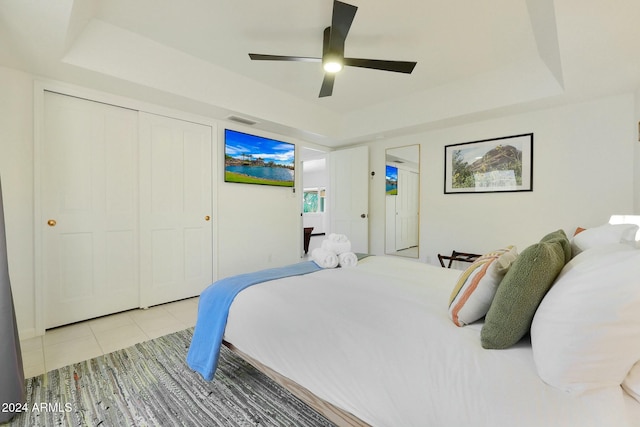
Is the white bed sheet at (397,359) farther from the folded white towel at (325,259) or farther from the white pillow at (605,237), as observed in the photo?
the white pillow at (605,237)

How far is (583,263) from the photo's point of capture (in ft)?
3.11

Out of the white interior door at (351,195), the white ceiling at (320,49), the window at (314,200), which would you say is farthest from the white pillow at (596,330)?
the window at (314,200)

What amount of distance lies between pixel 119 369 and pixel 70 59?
2.39 m

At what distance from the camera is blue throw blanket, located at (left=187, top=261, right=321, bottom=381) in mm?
1627

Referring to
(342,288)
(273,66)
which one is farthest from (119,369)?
(273,66)

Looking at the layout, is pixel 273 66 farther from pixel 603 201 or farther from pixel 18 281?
pixel 603 201

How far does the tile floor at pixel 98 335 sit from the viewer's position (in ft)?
6.64

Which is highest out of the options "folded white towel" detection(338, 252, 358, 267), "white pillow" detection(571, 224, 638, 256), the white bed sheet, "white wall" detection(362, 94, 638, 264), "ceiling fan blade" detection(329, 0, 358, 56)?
"ceiling fan blade" detection(329, 0, 358, 56)

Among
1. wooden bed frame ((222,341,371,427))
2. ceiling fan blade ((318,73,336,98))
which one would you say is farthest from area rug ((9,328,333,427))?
ceiling fan blade ((318,73,336,98))

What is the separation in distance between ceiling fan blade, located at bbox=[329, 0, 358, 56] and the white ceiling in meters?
0.26

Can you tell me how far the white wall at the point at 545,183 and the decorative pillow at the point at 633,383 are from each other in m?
2.89

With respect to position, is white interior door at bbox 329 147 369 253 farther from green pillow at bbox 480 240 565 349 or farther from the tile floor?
green pillow at bbox 480 240 565 349

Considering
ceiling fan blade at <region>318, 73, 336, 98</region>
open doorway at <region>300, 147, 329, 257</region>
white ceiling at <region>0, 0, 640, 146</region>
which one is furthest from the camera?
open doorway at <region>300, 147, 329, 257</region>

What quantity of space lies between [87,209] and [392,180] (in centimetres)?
385
